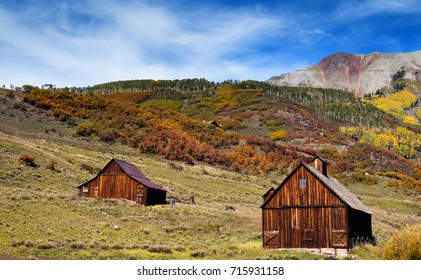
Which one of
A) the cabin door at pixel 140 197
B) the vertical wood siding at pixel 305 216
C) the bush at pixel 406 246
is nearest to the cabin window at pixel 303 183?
the vertical wood siding at pixel 305 216

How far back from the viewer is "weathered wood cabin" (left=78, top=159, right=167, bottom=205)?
5150 cm

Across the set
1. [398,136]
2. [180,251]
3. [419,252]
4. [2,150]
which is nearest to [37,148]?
[2,150]

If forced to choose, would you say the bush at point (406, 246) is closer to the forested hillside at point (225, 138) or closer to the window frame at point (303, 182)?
the window frame at point (303, 182)

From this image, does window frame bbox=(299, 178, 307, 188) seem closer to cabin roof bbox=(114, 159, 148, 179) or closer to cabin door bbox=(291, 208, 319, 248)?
cabin door bbox=(291, 208, 319, 248)

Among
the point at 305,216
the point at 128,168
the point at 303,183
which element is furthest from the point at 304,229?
the point at 128,168

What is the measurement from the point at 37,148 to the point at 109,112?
53.6 meters

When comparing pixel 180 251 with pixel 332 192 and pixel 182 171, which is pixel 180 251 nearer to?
pixel 332 192

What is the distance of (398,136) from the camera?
19025 centimetres

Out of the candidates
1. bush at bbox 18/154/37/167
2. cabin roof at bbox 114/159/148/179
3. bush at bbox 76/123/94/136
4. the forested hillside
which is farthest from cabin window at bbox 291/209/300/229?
bush at bbox 76/123/94/136

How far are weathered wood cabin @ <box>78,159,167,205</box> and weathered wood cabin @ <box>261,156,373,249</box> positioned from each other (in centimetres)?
1971

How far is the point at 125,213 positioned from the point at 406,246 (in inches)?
1115

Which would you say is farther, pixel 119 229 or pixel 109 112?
pixel 109 112

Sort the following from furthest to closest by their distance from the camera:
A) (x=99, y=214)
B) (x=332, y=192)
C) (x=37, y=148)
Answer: (x=37, y=148), (x=99, y=214), (x=332, y=192)

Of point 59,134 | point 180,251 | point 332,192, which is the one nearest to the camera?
point 180,251
